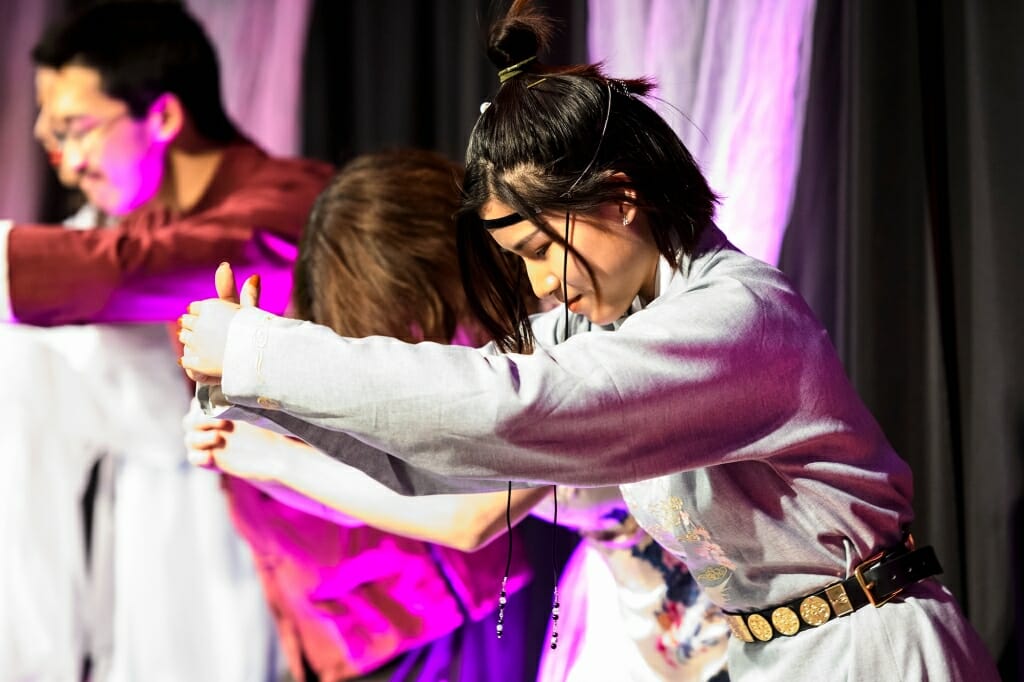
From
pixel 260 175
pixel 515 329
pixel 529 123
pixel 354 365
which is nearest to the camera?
pixel 354 365

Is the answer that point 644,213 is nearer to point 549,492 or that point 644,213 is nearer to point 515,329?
point 515,329

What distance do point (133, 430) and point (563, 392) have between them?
4.94 feet

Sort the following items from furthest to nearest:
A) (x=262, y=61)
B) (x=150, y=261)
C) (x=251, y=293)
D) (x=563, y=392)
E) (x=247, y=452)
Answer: (x=262, y=61) → (x=150, y=261) → (x=247, y=452) → (x=251, y=293) → (x=563, y=392)

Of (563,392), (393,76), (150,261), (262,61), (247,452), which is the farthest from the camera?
(262,61)

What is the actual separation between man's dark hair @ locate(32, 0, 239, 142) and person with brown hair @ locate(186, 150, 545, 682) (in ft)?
2.17

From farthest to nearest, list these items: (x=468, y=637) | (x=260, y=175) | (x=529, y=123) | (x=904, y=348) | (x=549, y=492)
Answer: (x=260, y=175) → (x=468, y=637) → (x=904, y=348) → (x=549, y=492) → (x=529, y=123)

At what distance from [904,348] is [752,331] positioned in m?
0.69

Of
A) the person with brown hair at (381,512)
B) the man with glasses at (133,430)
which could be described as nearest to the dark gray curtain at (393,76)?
the man with glasses at (133,430)

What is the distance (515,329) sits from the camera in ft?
3.93

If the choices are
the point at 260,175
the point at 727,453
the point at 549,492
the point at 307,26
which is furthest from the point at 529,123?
the point at 307,26

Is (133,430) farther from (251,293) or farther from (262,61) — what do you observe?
(251,293)

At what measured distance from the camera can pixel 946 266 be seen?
1.53 meters

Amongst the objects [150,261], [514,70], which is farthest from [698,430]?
[150,261]

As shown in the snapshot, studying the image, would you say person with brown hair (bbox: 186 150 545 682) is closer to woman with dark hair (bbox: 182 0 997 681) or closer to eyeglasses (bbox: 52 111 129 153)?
woman with dark hair (bbox: 182 0 997 681)
